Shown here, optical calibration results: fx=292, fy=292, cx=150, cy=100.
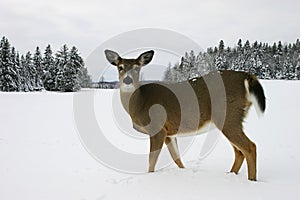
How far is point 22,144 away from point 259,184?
8061 millimetres

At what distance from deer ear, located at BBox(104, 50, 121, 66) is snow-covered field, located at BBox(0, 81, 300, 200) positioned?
241cm

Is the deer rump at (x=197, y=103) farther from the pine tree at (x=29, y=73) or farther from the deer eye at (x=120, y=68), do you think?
the pine tree at (x=29, y=73)

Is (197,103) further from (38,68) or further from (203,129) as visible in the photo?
(38,68)

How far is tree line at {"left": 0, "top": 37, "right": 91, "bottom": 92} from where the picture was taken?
165ft

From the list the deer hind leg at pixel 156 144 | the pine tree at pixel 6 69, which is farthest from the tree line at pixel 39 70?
the deer hind leg at pixel 156 144

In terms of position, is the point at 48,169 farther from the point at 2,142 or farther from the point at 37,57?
the point at 37,57

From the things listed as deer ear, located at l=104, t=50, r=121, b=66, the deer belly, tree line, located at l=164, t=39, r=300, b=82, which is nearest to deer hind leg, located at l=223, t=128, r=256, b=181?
the deer belly

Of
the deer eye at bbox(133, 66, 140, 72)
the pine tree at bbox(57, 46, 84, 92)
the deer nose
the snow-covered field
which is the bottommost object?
the snow-covered field

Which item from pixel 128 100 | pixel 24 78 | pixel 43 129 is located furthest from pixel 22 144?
pixel 24 78

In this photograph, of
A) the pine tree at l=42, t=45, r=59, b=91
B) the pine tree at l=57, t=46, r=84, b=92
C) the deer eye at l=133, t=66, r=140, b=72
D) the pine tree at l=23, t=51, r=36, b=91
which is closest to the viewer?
the deer eye at l=133, t=66, r=140, b=72

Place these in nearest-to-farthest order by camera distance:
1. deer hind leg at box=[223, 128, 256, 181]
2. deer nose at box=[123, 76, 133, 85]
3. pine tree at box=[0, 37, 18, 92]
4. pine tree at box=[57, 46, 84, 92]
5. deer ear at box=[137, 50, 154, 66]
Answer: deer hind leg at box=[223, 128, 256, 181] → deer nose at box=[123, 76, 133, 85] → deer ear at box=[137, 50, 154, 66] → pine tree at box=[57, 46, 84, 92] → pine tree at box=[0, 37, 18, 92]

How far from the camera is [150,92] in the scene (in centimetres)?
628

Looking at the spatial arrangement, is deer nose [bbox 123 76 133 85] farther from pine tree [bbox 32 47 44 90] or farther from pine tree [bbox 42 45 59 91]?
pine tree [bbox 32 47 44 90]

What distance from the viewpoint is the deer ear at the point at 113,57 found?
20.2 ft
